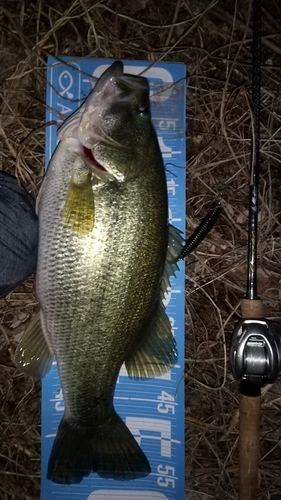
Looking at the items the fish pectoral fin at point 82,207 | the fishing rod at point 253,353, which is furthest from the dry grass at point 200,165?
the fish pectoral fin at point 82,207

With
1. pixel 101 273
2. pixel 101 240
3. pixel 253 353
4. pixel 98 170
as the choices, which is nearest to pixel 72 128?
pixel 98 170

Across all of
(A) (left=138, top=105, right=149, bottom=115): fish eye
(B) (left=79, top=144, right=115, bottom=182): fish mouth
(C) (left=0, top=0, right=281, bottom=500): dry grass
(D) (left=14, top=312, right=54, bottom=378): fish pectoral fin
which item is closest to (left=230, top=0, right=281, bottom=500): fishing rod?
(C) (left=0, top=0, right=281, bottom=500): dry grass

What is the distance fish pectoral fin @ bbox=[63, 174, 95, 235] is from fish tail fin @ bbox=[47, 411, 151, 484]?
0.86 metres

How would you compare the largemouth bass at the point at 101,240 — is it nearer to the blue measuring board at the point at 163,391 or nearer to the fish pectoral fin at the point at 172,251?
the fish pectoral fin at the point at 172,251

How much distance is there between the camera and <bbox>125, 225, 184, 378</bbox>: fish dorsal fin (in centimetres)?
186

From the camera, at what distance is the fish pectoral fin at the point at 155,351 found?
6.23ft

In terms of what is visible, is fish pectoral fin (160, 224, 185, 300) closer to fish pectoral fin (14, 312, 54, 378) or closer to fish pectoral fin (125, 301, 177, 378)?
fish pectoral fin (125, 301, 177, 378)

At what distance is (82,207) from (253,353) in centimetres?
98

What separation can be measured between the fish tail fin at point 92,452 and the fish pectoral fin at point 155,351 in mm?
224

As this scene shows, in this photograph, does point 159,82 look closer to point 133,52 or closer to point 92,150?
point 133,52

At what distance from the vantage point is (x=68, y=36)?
2.17m

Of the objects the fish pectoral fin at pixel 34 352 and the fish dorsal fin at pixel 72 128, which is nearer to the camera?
the fish dorsal fin at pixel 72 128

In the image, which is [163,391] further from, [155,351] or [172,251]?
[172,251]

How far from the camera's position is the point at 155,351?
1.91 meters
